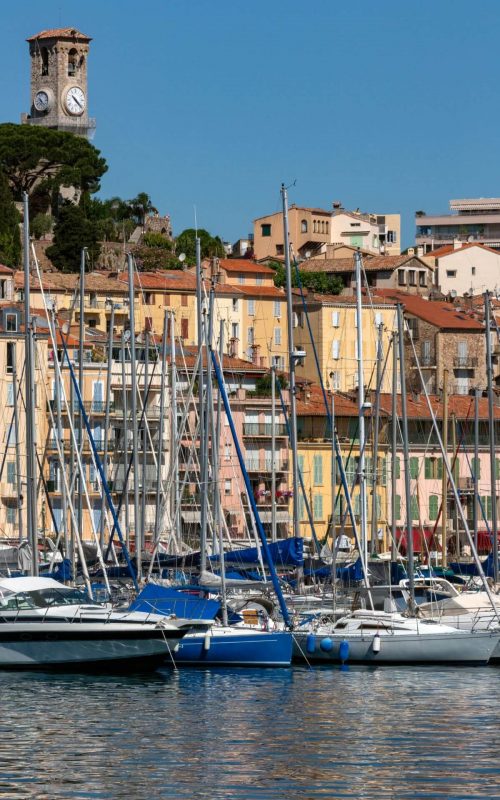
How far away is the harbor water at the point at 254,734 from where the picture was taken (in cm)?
2412

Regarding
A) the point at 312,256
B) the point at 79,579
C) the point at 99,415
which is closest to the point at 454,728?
the point at 79,579

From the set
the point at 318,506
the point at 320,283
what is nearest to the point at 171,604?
the point at 318,506

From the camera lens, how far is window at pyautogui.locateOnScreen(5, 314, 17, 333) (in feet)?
228

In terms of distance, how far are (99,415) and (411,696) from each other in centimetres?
3421

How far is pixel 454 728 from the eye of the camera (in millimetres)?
29438

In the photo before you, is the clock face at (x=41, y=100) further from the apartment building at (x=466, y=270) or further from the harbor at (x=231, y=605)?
the harbor at (x=231, y=605)

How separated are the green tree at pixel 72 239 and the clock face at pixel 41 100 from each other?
3291 centimetres

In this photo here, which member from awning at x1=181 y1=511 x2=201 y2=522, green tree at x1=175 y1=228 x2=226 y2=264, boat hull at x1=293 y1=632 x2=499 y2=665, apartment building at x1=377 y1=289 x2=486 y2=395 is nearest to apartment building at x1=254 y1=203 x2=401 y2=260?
green tree at x1=175 y1=228 x2=226 y2=264

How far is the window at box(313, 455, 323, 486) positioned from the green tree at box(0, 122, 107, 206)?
46.6 meters

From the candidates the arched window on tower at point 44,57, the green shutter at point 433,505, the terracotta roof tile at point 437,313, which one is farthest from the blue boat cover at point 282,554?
the arched window on tower at point 44,57

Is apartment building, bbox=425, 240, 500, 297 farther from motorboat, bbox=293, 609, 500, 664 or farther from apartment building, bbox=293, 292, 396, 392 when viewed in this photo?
motorboat, bbox=293, 609, 500, 664

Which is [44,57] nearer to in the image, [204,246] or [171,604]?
[204,246]

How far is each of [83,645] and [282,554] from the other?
694 centimetres

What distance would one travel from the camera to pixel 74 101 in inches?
5645
